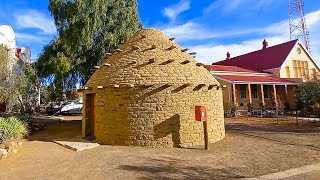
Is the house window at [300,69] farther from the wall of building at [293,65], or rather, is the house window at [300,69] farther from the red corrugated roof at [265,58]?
the red corrugated roof at [265,58]

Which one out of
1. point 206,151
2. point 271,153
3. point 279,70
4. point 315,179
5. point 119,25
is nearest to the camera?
point 315,179

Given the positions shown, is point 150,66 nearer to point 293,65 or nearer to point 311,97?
point 311,97

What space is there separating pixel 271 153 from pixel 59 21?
16.6 m

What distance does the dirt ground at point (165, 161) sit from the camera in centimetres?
770

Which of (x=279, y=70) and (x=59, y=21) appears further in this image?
(x=279, y=70)

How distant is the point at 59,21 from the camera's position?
766 inches

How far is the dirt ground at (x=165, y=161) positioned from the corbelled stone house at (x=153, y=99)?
28.8 inches

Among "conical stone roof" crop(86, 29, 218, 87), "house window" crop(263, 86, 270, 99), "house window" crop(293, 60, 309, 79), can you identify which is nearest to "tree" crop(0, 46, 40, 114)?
"conical stone roof" crop(86, 29, 218, 87)

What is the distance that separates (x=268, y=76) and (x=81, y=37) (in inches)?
832

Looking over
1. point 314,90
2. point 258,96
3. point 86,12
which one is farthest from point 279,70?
point 86,12

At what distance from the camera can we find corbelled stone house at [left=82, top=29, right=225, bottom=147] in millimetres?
11539

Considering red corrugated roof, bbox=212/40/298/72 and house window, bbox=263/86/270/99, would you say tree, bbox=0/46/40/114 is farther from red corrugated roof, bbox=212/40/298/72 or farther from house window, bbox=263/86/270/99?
red corrugated roof, bbox=212/40/298/72

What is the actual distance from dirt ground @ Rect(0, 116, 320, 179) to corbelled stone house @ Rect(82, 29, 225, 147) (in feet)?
2.40

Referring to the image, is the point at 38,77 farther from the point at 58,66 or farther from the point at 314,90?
the point at 314,90
